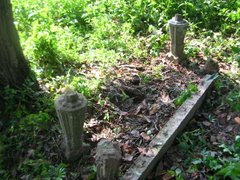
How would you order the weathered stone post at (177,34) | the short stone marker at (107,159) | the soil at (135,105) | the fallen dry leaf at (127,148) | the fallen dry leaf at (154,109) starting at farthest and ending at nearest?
the weathered stone post at (177,34), the fallen dry leaf at (154,109), the soil at (135,105), the fallen dry leaf at (127,148), the short stone marker at (107,159)

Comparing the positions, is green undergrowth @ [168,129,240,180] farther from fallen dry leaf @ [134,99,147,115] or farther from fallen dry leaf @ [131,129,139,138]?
fallen dry leaf @ [134,99,147,115]

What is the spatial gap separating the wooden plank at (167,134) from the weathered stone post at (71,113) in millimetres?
593

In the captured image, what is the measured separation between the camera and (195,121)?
12.4ft

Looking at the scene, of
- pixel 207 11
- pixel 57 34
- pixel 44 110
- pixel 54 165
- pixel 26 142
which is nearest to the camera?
pixel 54 165

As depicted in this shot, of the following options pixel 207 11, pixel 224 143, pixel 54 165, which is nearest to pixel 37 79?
pixel 54 165

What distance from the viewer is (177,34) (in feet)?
14.9

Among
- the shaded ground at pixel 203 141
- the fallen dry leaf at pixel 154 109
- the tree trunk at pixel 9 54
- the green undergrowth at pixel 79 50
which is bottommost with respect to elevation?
the shaded ground at pixel 203 141

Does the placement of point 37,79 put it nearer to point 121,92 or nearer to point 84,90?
point 84,90

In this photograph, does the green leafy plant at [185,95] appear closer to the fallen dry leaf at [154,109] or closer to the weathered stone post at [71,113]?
the fallen dry leaf at [154,109]

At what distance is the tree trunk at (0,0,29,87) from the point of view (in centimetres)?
345

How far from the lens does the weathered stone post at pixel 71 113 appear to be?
2.78 meters

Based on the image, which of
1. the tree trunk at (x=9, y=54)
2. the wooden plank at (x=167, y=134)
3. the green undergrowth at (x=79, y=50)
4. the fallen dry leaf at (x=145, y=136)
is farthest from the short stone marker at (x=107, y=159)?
the tree trunk at (x=9, y=54)

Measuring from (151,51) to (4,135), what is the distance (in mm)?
2505

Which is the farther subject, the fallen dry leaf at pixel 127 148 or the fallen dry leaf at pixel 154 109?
the fallen dry leaf at pixel 154 109
